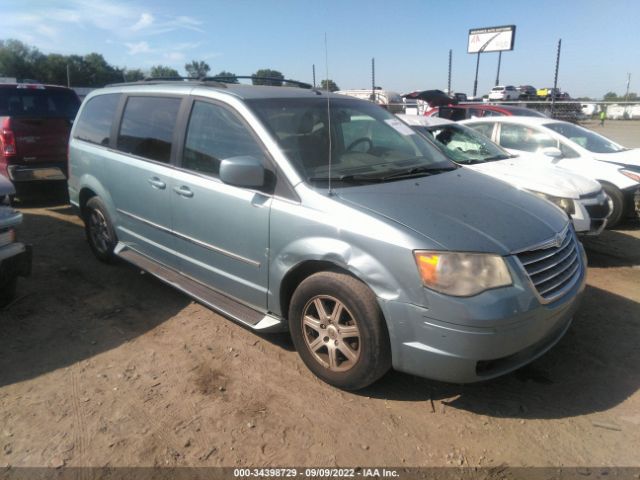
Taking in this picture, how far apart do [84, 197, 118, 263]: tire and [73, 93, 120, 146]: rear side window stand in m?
0.64

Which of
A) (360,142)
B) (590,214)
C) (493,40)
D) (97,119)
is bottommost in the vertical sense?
(590,214)

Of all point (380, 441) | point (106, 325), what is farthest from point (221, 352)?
point (380, 441)

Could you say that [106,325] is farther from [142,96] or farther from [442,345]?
[442,345]

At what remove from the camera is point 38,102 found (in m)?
8.36

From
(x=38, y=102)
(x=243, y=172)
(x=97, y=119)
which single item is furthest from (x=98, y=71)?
(x=243, y=172)

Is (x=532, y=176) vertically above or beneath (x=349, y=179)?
beneath

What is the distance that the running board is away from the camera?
323 cm

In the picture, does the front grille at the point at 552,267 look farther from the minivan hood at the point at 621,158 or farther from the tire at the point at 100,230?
the minivan hood at the point at 621,158

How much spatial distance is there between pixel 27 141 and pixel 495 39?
31147 millimetres

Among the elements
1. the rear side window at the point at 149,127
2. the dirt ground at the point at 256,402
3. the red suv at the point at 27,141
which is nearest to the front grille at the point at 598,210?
the dirt ground at the point at 256,402

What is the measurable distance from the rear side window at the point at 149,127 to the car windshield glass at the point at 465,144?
3.46 meters

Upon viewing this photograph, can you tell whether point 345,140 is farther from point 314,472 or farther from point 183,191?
point 314,472

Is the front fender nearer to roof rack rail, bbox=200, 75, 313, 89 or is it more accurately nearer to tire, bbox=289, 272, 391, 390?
tire, bbox=289, 272, 391, 390

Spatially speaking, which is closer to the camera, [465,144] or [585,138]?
[465,144]
